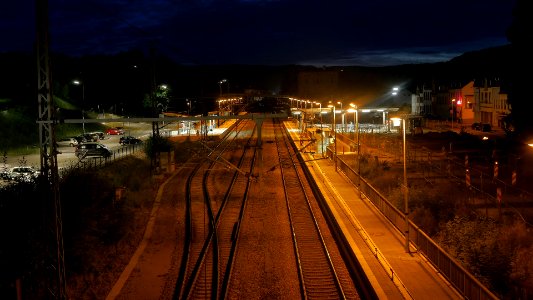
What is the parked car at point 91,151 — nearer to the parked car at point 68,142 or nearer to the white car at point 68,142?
the white car at point 68,142

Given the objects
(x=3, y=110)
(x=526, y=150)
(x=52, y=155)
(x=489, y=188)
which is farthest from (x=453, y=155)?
(x=3, y=110)

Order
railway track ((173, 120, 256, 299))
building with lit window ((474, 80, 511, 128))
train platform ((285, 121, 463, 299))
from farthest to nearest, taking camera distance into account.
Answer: building with lit window ((474, 80, 511, 128)) → railway track ((173, 120, 256, 299)) → train platform ((285, 121, 463, 299))

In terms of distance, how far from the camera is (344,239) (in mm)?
15609

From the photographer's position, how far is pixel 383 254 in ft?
44.3

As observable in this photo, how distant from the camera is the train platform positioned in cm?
1096

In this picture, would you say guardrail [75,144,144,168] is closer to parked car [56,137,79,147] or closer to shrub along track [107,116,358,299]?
shrub along track [107,116,358,299]

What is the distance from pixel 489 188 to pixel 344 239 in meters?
9.45

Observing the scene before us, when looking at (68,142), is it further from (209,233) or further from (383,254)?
(383,254)

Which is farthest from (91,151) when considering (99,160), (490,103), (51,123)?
(490,103)

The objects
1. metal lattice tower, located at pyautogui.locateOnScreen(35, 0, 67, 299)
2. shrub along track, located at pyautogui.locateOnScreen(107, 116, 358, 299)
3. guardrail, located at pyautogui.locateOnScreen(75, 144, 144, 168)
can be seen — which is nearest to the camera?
metal lattice tower, located at pyautogui.locateOnScreen(35, 0, 67, 299)

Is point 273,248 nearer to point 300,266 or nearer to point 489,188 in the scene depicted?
point 300,266

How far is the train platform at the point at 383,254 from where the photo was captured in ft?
36.0

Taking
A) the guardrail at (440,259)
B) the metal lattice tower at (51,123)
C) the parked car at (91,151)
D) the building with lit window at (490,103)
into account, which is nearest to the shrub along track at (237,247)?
the guardrail at (440,259)

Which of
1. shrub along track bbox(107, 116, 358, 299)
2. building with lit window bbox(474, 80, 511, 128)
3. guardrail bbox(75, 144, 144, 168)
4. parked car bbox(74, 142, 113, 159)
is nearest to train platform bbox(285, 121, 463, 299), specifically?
shrub along track bbox(107, 116, 358, 299)
